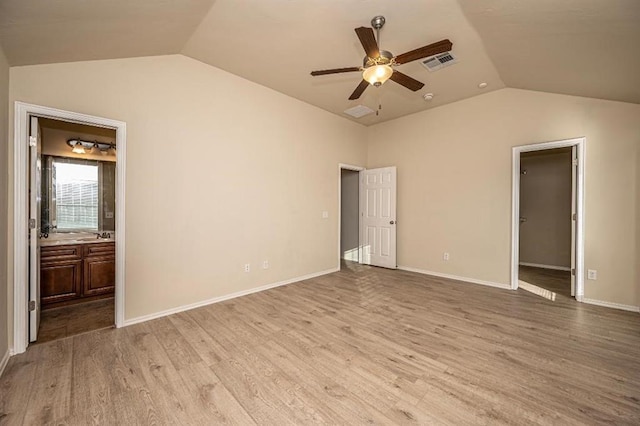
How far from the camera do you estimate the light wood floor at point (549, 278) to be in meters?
4.07

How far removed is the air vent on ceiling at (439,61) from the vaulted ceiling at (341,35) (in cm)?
8

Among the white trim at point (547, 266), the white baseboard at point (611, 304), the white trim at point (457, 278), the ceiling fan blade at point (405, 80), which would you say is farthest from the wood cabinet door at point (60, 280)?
the white trim at point (547, 266)

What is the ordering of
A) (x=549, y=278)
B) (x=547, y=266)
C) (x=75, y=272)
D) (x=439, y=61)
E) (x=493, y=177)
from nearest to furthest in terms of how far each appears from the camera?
(x=439, y=61) → (x=75, y=272) → (x=493, y=177) → (x=549, y=278) → (x=547, y=266)

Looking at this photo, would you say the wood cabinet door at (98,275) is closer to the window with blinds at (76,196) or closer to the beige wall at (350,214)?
the window with blinds at (76,196)

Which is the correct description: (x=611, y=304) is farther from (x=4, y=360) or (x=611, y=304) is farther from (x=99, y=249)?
(x=99, y=249)

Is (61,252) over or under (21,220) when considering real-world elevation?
under

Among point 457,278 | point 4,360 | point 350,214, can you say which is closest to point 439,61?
point 457,278

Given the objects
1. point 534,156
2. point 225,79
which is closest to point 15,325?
point 225,79

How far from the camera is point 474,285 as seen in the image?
422 cm

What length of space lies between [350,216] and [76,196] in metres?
5.08

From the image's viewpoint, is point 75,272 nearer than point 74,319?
No

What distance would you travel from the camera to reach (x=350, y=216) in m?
6.37

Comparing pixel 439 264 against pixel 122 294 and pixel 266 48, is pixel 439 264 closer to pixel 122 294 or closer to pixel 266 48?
pixel 266 48

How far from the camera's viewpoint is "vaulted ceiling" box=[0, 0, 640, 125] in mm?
1975
